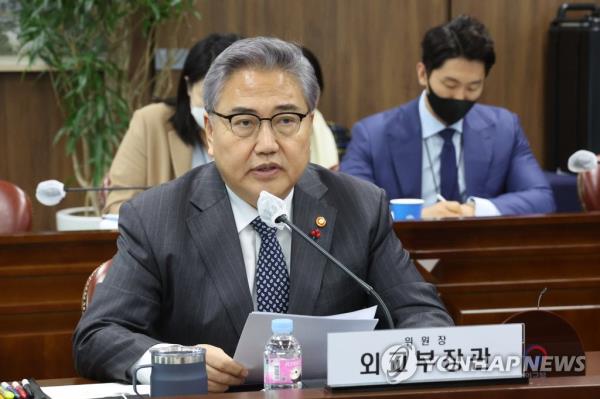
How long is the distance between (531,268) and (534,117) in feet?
11.4

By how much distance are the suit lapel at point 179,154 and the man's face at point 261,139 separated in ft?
5.40

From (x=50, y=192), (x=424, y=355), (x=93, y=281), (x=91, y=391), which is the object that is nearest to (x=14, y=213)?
(x=50, y=192)

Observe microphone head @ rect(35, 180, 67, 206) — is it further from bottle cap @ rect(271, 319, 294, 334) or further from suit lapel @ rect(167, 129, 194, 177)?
bottle cap @ rect(271, 319, 294, 334)

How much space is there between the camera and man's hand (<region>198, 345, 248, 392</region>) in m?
1.78

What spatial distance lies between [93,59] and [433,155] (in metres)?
2.18

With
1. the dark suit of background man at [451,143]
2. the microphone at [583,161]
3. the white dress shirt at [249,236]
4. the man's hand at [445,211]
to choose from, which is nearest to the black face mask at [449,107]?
the dark suit of background man at [451,143]

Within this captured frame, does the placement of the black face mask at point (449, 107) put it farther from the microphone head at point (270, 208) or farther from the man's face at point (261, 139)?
the microphone head at point (270, 208)

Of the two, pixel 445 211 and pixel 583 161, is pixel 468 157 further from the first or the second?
pixel 583 161

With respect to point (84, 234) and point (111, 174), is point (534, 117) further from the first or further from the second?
point (84, 234)

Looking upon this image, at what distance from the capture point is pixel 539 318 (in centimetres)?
172

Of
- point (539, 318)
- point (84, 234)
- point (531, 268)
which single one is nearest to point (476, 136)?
point (531, 268)

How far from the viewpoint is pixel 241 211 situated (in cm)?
219

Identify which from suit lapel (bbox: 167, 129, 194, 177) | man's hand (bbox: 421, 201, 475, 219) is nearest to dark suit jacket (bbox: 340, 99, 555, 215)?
man's hand (bbox: 421, 201, 475, 219)

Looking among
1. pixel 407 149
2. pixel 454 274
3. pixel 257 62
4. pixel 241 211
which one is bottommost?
pixel 454 274
